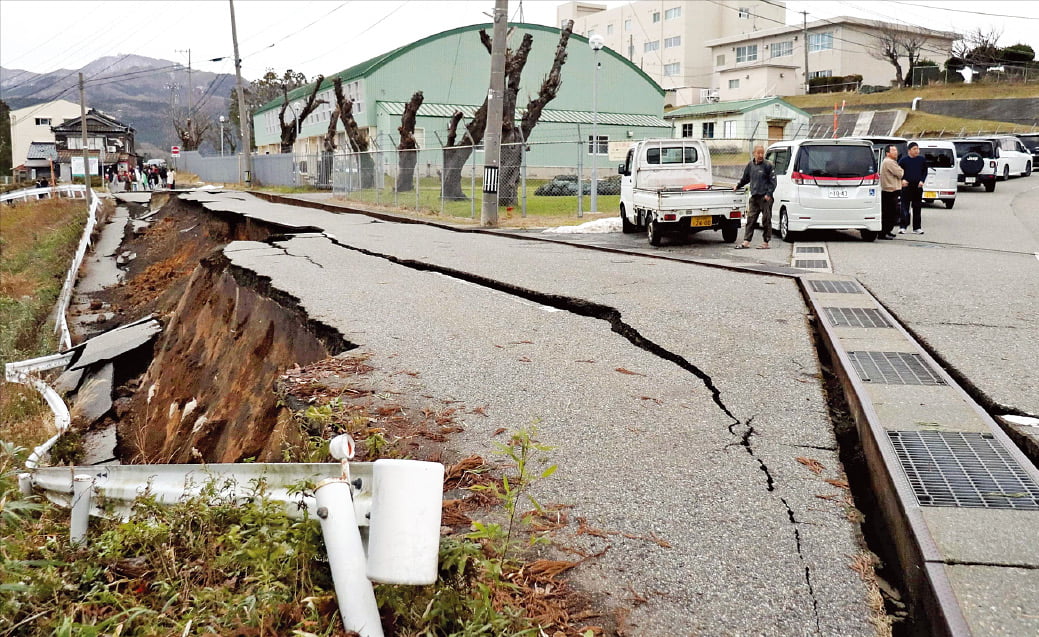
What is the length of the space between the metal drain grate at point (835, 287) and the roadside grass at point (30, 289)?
29.5ft

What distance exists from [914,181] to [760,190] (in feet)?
12.6

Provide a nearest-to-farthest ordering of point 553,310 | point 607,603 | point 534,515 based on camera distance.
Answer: point 607,603 < point 534,515 < point 553,310

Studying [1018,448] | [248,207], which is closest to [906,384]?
[1018,448]

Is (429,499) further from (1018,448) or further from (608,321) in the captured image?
(608,321)

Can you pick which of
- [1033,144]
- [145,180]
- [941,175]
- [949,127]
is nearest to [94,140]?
[145,180]

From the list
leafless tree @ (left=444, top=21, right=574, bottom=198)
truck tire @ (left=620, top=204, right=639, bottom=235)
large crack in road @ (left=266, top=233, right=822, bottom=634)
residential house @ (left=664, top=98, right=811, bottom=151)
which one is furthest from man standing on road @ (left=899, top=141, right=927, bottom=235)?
residential house @ (left=664, top=98, right=811, bottom=151)

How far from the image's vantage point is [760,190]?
580 inches

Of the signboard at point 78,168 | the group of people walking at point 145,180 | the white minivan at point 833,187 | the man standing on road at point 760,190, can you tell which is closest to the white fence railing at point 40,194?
the group of people walking at point 145,180

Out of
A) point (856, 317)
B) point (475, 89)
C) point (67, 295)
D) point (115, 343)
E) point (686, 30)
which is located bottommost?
point (115, 343)

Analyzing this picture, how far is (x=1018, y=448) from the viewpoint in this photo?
4.54 meters

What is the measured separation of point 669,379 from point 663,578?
2.99m

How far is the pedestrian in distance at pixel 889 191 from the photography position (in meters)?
16.0

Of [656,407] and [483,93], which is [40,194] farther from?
[656,407]

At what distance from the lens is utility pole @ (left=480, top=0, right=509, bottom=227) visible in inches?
782
